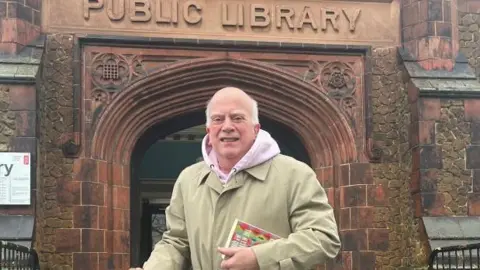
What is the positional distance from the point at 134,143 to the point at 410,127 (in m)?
3.35

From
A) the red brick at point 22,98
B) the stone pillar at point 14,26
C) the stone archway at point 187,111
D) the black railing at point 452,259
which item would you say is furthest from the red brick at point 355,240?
the stone pillar at point 14,26

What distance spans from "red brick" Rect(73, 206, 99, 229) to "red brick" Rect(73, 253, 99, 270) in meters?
0.32

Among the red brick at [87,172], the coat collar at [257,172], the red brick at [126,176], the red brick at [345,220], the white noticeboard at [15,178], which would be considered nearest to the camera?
the coat collar at [257,172]

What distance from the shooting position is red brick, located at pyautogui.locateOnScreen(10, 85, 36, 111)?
830cm

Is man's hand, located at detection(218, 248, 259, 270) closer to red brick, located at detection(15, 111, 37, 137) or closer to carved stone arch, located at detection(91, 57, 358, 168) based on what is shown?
red brick, located at detection(15, 111, 37, 137)

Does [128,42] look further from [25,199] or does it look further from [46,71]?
[25,199]

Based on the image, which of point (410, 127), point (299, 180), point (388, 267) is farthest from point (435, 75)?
point (299, 180)

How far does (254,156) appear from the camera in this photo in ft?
6.97

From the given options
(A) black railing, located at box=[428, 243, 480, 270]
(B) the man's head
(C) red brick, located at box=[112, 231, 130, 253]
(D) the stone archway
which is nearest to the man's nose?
(B) the man's head

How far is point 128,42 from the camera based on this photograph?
9180mm

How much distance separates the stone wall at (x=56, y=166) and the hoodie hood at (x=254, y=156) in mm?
6783

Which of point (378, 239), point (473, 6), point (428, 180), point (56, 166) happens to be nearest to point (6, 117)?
point (56, 166)

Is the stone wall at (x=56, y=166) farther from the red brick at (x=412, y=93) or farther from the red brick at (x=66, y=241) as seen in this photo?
the red brick at (x=412, y=93)

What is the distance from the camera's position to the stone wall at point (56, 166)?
342 inches
